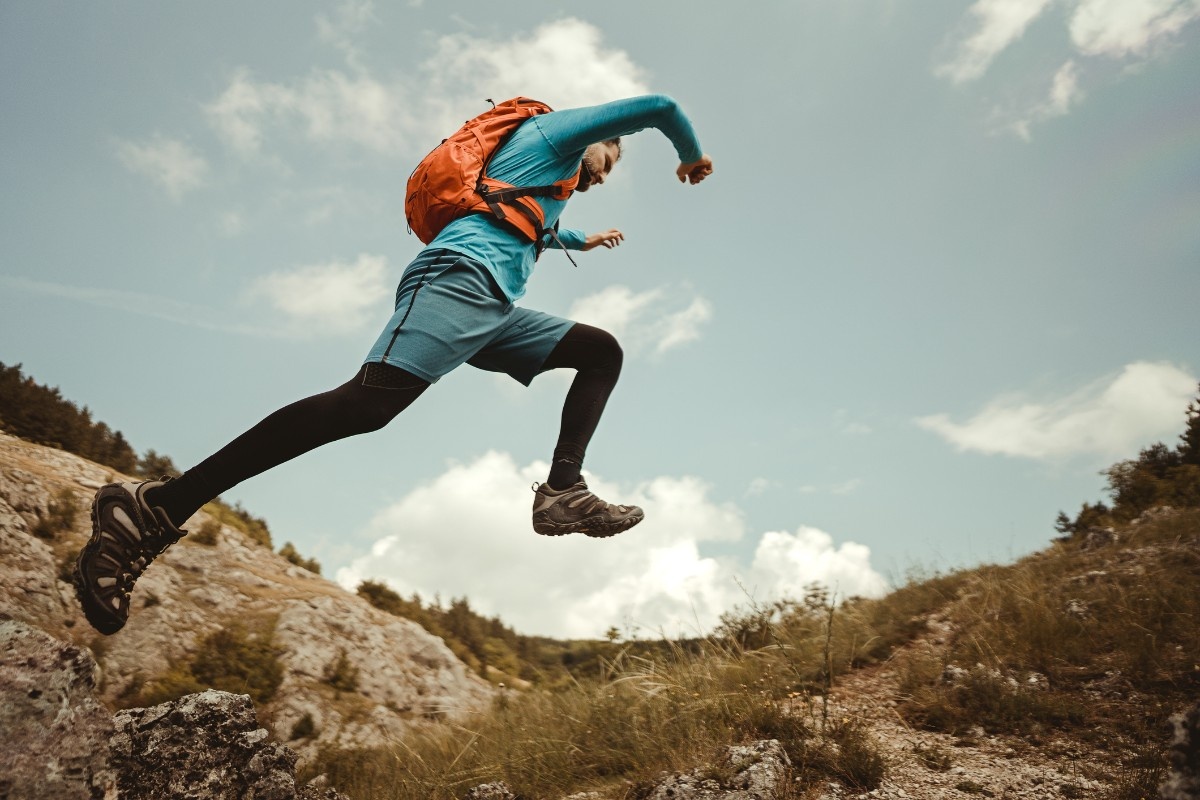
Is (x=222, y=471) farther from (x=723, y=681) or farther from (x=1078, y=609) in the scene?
(x=1078, y=609)

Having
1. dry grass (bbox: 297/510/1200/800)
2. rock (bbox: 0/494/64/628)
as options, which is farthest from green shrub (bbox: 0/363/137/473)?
dry grass (bbox: 297/510/1200/800)

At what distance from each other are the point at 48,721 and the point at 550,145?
2.24m

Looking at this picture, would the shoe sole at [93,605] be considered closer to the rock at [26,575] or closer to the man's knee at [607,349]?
the man's knee at [607,349]

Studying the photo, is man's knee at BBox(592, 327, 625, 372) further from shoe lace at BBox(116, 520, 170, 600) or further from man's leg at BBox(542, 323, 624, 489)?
shoe lace at BBox(116, 520, 170, 600)

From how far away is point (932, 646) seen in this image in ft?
15.6

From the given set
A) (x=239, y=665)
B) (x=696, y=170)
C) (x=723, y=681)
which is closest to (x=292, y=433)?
(x=696, y=170)

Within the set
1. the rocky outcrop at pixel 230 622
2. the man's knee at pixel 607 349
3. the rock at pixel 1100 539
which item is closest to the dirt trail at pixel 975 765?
the man's knee at pixel 607 349

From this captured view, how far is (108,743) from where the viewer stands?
1.92 m

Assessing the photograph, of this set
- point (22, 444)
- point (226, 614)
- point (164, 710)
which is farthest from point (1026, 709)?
point (22, 444)

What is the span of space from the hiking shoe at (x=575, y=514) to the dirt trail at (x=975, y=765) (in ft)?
3.89

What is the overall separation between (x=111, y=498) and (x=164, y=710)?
0.92 meters

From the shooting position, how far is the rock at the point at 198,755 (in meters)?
2.39

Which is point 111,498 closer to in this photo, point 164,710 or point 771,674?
point 164,710

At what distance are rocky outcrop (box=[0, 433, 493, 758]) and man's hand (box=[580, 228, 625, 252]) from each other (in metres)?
4.33
